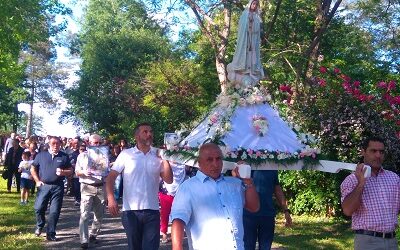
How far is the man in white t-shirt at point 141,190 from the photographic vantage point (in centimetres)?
769

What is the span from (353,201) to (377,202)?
326mm

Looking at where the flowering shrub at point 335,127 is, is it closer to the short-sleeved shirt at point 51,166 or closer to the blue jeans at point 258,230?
the short-sleeved shirt at point 51,166

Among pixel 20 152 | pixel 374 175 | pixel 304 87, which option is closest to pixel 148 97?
pixel 20 152

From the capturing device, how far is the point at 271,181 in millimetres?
A: 8273

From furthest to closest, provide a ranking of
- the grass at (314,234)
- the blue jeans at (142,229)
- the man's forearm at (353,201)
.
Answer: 1. the grass at (314,234)
2. the blue jeans at (142,229)
3. the man's forearm at (353,201)

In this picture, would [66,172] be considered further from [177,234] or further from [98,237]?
[177,234]

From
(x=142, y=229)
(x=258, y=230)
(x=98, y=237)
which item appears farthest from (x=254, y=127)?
(x=98, y=237)

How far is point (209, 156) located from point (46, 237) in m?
8.43

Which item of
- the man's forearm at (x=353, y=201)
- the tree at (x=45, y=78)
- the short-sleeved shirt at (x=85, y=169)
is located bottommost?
the man's forearm at (x=353, y=201)

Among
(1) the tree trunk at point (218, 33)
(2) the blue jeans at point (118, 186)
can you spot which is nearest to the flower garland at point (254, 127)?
(2) the blue jeans at point (118, 186)

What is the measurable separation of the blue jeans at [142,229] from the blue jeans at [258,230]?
116 cm

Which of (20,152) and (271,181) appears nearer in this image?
(271,181)

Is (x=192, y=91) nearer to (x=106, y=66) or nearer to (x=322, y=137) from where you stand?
(x=322, y=137)

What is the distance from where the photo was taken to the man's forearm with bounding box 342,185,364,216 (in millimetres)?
5580
